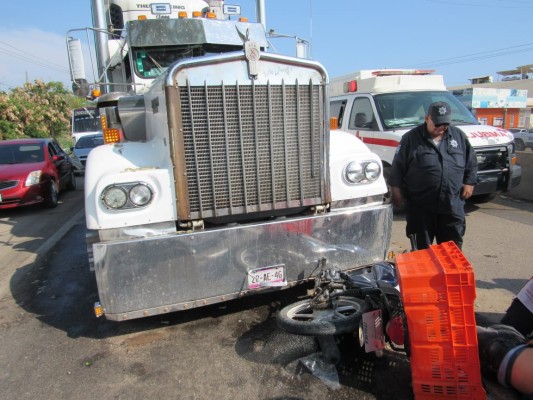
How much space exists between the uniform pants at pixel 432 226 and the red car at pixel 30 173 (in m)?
8.38

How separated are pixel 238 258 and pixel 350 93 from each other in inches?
232

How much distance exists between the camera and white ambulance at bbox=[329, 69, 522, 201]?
6.72 m

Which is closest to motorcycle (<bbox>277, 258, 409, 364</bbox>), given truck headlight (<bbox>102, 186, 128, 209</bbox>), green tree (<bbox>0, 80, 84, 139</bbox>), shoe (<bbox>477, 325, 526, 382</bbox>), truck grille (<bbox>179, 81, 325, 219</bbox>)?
shoe (<bbox>477, 325, 526, 382</bbox>)

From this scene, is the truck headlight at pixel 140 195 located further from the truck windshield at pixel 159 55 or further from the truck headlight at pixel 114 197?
the truck windshield at pixel 159 55

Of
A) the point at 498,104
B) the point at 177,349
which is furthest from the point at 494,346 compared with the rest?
the point at 498,104

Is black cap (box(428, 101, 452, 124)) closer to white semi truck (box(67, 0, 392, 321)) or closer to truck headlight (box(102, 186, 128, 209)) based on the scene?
white semi truck (box(67, 0, 392, 321))

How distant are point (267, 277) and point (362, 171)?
4.14 ft

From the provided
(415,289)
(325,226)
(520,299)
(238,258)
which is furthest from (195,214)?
(520,299)

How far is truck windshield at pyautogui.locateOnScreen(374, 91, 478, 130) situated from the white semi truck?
12.0ft

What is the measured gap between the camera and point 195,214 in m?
3.18

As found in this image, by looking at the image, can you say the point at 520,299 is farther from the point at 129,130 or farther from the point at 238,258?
the point at 129,130

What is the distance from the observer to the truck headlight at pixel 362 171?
11.9 feet

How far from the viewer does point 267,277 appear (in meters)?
3.34

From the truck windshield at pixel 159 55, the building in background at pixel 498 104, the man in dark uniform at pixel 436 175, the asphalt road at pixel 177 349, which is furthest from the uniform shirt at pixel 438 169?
the building in background at pixel 498 104
